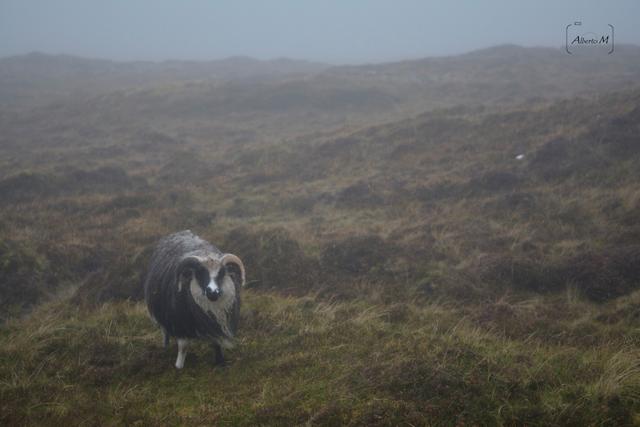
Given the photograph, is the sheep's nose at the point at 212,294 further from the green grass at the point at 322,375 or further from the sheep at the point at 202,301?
the green grass at the point at 322,375

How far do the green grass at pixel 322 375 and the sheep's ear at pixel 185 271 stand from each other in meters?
1.19

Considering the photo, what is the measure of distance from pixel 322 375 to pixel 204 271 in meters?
2.28

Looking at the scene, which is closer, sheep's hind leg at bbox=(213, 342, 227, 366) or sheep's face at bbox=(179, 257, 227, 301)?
sheep's face at bbox=(179, 257, 227, 301)

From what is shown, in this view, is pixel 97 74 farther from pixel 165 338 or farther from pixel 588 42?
pixel 165 338

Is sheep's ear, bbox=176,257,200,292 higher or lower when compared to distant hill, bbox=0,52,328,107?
lower

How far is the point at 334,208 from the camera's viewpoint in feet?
54.3

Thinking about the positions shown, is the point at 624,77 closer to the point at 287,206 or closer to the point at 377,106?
the point at 377,106

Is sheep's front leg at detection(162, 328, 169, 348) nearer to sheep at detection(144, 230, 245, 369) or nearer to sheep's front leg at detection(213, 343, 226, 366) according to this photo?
sheep at detection(144, 230, 245, 369)

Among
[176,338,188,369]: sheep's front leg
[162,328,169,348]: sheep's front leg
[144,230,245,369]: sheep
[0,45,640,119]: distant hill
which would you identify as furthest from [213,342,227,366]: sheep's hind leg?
[0,45,640,119]: distant hill

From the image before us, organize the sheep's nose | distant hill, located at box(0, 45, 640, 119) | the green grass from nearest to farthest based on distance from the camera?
the green grass
the sheep's nose
distant hill, located at box(0, 45, 640, 119)

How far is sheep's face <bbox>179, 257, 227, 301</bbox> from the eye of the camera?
6691 millimetres

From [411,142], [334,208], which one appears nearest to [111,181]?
[334,208]

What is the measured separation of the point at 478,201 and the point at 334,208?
4925 mm

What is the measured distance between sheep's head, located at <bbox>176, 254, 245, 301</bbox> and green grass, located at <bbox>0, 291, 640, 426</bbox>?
1176 millimetres
